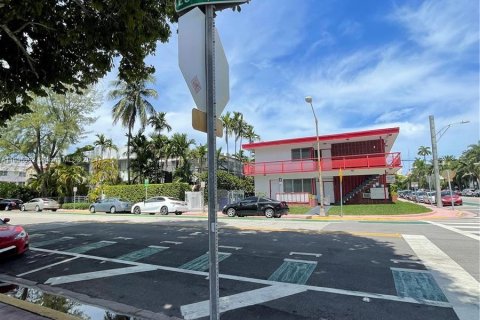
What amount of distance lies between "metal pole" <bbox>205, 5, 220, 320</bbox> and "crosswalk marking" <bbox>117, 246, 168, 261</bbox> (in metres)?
6.51

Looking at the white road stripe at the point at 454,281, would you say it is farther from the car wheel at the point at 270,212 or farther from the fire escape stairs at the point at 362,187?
the fire escape stairs at the point at 362,187

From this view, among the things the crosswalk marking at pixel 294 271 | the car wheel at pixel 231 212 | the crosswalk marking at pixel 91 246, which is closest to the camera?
the crosswalk marking at pixel 294 271

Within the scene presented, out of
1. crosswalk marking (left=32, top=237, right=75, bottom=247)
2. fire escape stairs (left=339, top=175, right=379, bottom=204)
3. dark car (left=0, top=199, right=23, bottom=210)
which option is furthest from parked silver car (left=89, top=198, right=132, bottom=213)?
fire escape stairs (left=339, top=175, right=379, bottom=204)

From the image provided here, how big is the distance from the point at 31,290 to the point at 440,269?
8242 millimetres

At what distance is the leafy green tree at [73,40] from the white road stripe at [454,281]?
8.01 m

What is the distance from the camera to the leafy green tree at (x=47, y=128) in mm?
39031

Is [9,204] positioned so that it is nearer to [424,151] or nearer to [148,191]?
[148,191]

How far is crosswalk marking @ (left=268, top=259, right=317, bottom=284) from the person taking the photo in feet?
21.9

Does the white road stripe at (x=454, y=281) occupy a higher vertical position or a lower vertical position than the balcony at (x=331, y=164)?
lower

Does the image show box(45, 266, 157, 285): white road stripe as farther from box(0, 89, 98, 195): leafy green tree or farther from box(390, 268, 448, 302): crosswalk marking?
box(0, 89, 98, 195): leafy green tree

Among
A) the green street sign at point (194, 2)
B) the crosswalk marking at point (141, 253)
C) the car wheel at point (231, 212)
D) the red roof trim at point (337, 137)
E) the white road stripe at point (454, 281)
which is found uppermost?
the red roof trim at point (337, 137)

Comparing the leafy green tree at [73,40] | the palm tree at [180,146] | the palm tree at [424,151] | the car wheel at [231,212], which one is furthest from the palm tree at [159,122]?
the palm tree at [424,151]

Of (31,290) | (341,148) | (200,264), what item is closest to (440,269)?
(200,264)

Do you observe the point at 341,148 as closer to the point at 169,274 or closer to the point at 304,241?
the point at 304,241
